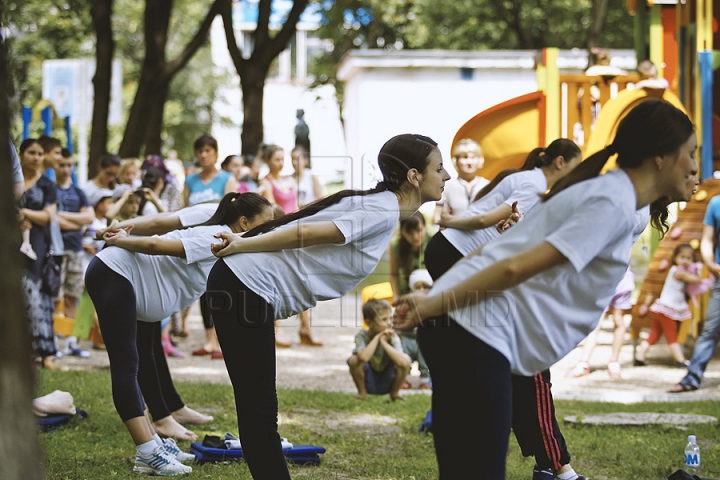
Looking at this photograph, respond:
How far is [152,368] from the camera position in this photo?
19.4 feet

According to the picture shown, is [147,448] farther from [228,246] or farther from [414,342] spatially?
[414,342]

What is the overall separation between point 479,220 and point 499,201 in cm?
21

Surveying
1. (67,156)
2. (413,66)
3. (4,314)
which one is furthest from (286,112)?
(4,314)

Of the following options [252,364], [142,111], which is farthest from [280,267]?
[142,111]

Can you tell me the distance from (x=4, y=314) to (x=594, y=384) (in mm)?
7066

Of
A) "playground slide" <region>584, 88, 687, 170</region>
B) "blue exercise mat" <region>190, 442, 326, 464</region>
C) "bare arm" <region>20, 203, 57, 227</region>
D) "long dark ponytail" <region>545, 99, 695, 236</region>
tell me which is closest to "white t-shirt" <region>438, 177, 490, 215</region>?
"playground slide" <region>584, 88, 687, 170</region>

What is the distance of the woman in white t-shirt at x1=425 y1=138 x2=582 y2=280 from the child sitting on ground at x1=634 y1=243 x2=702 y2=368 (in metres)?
4.65

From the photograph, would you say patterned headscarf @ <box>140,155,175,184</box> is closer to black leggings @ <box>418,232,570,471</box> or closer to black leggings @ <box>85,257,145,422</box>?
black leggings @ <box>85,257,145,422</box>

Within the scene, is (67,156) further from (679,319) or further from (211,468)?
(679,319)

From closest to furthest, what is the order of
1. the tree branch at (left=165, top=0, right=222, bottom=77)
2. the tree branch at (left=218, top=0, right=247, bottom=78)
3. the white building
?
the tree branch at (left=165, top=0, right=222, bottom=77)
the tree branch at (left=218, top=0, right=247, bottom=78)
the white building

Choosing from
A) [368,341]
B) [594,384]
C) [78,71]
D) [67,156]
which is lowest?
[594,384]

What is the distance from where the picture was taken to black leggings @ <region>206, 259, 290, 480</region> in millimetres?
4012

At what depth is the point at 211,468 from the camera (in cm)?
531

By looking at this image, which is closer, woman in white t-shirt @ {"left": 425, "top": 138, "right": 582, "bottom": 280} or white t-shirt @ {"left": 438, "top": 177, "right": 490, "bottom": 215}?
woman in white t-shirt @ {"left": 425, "top": 138, "right": 582, "bottom": 280}
